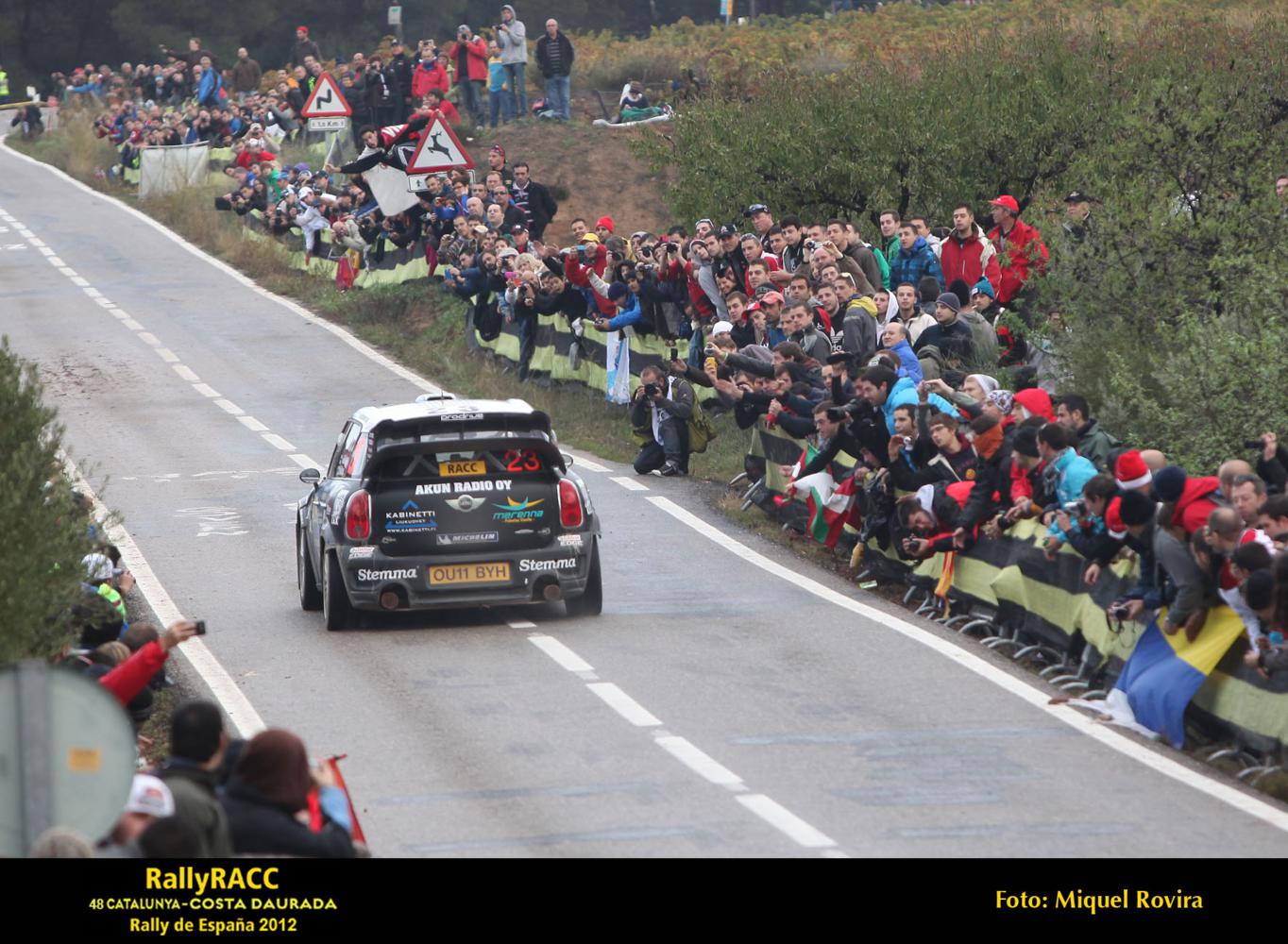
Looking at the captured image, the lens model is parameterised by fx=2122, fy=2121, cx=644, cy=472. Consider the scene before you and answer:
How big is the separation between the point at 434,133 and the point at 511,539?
15521 mm

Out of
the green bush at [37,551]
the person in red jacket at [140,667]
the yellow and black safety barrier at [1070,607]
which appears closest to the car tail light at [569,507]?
the yellow and black safety barrier at [1070,607]

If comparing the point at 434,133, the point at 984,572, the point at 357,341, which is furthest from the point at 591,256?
the point at 984,572

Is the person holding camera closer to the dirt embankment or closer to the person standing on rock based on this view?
the dirt embankment

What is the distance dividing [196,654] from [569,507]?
293 centimetres

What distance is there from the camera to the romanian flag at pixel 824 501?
1748 centimetres

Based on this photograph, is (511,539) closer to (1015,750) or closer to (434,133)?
(1015,750)

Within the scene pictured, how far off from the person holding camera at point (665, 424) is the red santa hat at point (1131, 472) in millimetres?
8927

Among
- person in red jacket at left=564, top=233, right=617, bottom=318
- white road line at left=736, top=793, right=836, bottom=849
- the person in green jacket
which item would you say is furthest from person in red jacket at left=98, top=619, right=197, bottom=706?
person in red jacket at left=564, top=233, right=617, bottom=318

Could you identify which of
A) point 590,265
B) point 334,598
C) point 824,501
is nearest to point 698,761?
point 334,598

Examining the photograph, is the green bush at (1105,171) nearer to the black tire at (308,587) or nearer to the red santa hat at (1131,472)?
the red santa hat at (1131,472)

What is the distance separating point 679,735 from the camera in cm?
1256

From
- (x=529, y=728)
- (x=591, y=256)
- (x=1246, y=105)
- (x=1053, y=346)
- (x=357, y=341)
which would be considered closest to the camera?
(x=529, y=728)

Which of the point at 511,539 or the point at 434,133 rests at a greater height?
the point at 434,133

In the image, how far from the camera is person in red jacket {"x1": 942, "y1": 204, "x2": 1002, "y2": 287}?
20.6 meters
